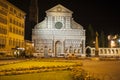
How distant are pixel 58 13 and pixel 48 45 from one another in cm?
1013

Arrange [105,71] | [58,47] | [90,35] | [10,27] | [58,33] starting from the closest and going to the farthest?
[105,71] < [10,27] < [58,33] < [58,47] < [90,35]

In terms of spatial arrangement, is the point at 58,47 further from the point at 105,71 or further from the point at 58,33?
the point at 105,71

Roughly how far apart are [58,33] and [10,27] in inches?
672

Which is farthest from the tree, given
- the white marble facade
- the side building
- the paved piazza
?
the paved piazza

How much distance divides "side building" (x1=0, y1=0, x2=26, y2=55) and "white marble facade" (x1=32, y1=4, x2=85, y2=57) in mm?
4937

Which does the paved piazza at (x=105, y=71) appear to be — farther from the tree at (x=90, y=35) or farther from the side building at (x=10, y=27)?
the tree at (x=90, y=35)

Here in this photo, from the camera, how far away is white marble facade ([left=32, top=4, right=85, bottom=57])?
84.3 metres

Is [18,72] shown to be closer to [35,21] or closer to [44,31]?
[44,31]

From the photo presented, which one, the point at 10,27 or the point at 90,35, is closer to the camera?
the point at 10,27

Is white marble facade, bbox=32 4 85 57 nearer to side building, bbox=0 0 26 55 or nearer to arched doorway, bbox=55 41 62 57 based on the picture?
arched doorway, bbox=55 41 62 57

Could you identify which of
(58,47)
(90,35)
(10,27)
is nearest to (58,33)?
(58,47)

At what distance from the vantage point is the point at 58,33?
3349 inches

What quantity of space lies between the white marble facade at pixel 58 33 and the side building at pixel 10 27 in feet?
16.2

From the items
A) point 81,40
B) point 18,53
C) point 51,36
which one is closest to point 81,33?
point 81,40
